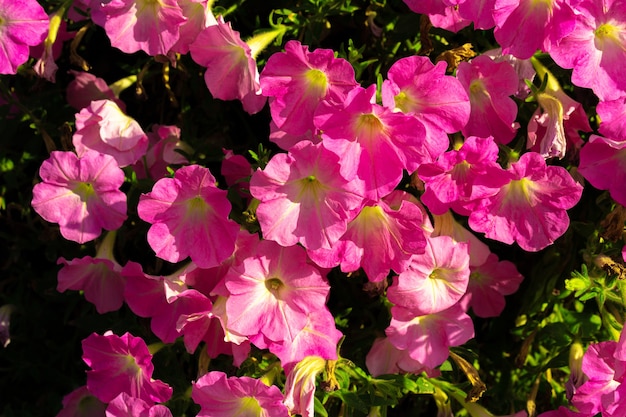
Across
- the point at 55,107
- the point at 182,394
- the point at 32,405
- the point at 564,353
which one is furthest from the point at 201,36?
the point at 32,405

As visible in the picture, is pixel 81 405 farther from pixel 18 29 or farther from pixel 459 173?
pixel 459 173

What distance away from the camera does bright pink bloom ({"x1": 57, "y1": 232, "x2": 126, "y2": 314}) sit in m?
1.84

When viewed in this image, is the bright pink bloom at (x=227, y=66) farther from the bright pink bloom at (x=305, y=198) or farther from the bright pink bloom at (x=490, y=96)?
the bright pink bloom at (x=490, y=96)

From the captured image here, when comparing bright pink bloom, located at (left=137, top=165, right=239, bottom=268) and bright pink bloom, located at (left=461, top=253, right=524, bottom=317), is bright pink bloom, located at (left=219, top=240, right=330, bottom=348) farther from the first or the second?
bright pink bloom, located at (left=461, top=253, right=524, bottom=317)

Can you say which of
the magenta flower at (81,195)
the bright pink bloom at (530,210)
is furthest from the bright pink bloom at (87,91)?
the bright pink bloom at (530,210)

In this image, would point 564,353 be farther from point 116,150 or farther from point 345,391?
point 116,150

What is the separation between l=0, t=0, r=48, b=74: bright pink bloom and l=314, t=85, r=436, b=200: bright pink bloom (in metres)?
0.73

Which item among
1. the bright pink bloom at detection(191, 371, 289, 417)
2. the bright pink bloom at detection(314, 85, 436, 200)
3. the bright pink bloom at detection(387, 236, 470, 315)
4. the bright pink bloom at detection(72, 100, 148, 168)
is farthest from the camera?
the bright pink bloom at detection(72, 100, 148, 168)

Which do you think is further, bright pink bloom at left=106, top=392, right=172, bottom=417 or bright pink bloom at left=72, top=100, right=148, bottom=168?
bright pink bloom at left=72, top=100, right=148, bottom=168

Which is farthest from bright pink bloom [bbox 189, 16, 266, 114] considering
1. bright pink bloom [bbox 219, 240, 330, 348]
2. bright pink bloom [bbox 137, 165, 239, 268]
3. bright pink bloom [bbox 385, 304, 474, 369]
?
bright pink bloom [bbox 385, 304, 474, 369]

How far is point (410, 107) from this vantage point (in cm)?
154

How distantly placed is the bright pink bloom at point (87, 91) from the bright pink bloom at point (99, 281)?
392mm

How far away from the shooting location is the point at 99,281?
1.87 metres

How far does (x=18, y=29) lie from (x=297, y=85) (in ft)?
2.22
